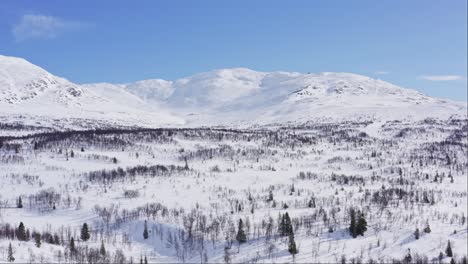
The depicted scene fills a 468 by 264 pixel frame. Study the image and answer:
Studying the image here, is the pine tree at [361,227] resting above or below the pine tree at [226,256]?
above

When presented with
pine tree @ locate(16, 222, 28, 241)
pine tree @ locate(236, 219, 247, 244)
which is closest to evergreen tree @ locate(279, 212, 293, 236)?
pine tree @ locate(236, 219, 247, 244)

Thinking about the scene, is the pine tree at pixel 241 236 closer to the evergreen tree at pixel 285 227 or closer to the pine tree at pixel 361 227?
the evergreen tree at pixel 285 227

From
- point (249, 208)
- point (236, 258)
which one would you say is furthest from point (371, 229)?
point (249, 208)

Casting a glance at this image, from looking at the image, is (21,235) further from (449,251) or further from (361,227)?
(449,251)

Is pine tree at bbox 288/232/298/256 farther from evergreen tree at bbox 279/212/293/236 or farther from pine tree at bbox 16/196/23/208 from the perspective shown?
pine tree at bbox 16/196/23/208

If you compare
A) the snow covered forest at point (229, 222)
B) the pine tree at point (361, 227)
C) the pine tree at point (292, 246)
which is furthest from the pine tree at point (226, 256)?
the pine tree at point (361, 227)

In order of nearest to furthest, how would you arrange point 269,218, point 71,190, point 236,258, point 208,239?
point 236,258 → point 208,239 → point 269,218 → point 71,190

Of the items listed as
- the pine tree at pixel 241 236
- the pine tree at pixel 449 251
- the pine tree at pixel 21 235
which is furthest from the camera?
the pine tree at pixel 241 236

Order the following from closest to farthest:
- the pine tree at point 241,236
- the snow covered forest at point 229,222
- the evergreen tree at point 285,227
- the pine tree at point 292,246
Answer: the snow covered forest at point 229,222
the pine tree at point 292,246
the evergreen tree at point 285,227
the pine tree at point 241,236

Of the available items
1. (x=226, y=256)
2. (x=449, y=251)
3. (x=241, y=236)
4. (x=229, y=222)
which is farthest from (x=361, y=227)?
(x=229, y=222)

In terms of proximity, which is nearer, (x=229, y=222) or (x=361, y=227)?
(x=361, y=227)

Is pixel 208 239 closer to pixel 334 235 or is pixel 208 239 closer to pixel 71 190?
pixel 334 235
